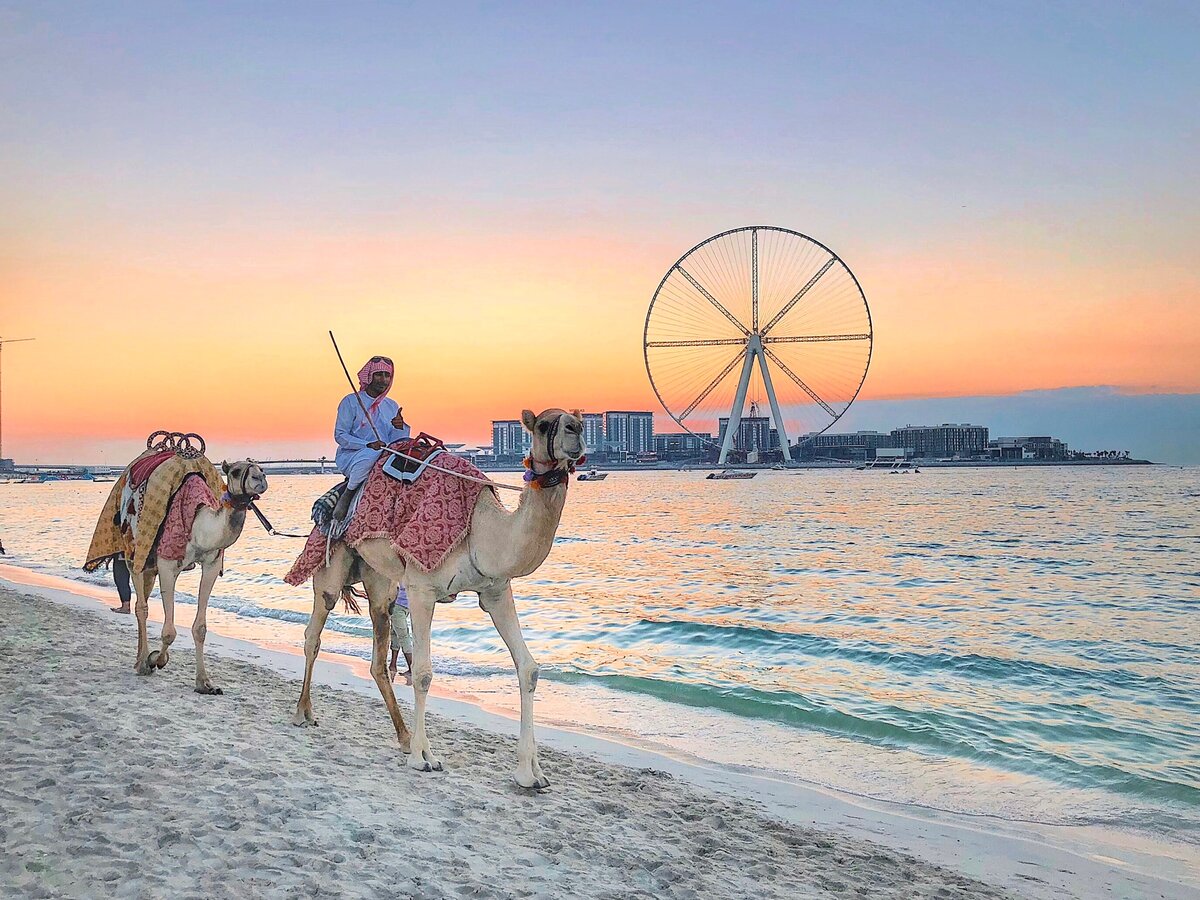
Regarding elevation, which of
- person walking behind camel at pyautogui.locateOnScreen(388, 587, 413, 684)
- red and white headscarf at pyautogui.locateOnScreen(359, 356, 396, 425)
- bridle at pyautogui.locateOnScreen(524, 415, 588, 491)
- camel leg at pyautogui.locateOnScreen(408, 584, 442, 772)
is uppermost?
red and white headscarf at pyautogui.locateOnScreen(359, 356, 396, 425)

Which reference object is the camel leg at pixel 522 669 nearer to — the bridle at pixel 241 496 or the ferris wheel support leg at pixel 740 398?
the bridle at pixel 241 496

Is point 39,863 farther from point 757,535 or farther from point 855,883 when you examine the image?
point 757,535

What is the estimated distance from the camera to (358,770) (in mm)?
6387

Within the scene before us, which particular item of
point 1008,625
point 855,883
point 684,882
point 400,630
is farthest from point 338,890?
point 1008,625

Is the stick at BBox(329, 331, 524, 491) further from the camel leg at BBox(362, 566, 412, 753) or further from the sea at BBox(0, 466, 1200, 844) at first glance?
the sea at BBox(0, 466, 1200, 844)

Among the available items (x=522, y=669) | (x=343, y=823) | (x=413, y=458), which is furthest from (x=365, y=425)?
(x=343, y=823)

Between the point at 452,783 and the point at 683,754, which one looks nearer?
the point at 452,783

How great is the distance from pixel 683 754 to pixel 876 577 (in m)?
19.2

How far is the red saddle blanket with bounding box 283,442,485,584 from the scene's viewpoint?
6246mm

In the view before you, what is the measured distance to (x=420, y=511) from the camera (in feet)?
21.0

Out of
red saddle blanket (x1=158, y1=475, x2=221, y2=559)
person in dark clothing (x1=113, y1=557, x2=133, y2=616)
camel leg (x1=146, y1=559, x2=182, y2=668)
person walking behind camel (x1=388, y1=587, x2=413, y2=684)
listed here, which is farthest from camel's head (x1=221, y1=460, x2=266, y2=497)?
person in dark clothing (x1=113, y1=557, x2=133, y2=616)

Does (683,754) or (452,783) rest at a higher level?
(452,783)

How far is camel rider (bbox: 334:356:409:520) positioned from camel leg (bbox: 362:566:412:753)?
2.10ft

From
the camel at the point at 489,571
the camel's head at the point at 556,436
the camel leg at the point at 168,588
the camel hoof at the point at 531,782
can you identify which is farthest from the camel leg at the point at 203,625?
the camel's head at the point at 556,436
